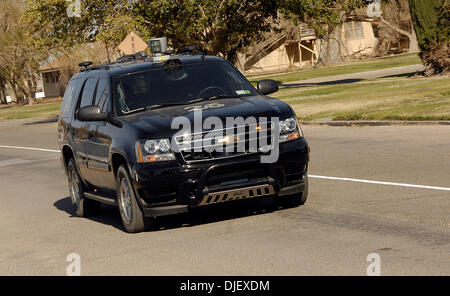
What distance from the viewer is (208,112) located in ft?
30.5

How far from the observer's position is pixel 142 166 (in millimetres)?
9031

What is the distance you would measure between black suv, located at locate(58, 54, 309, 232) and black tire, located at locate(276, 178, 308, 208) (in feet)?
0.04

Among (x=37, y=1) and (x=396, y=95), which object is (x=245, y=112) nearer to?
(x=396, y=95)

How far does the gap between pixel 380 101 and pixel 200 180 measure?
17967 mm

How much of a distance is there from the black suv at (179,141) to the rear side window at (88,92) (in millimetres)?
52

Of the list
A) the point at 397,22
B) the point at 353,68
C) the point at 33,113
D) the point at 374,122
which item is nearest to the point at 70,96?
the point at 374,122

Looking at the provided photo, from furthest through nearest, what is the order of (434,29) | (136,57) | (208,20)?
(208,20) < (434,29) < (136,57)

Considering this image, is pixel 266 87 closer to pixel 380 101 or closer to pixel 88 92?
pixel 88 92

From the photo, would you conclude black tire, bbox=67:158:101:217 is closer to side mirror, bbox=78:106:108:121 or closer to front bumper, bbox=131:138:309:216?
side mirror, bbox=78:106:108:121

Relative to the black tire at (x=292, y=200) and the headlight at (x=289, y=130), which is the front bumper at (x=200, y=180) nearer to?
the headlight at (x=289, y=130)

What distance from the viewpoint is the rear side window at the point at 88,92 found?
36.8 ft

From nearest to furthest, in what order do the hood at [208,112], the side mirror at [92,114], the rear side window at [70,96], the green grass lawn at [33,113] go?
the hood at [208,112] < the side mirror at [92,114] < the rear side window at [70,96] < the green grass lawn at [33,113]

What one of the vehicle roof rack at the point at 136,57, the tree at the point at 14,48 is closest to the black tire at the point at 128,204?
the vehicle roof rack at the point at 136,57
